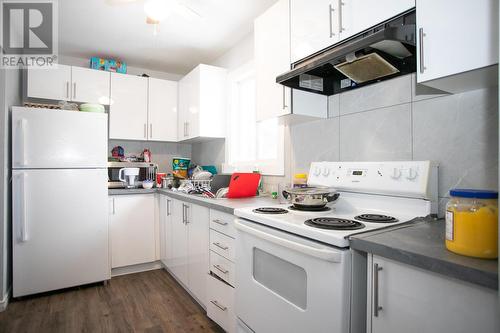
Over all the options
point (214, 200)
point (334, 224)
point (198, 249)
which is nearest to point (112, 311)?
point (198, 249)

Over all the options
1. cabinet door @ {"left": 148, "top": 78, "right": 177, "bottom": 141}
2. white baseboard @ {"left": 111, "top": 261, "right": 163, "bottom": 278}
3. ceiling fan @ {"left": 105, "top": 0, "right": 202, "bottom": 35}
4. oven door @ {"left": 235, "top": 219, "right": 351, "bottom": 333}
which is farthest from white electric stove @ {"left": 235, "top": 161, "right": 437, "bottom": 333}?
cabinet door @ {"left": 148, "top": 78, "right": 177, "bottom": 141}

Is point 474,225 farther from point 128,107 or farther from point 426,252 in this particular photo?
point 128,107

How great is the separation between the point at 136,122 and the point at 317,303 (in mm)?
2951

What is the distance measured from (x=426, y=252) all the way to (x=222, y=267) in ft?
4.13

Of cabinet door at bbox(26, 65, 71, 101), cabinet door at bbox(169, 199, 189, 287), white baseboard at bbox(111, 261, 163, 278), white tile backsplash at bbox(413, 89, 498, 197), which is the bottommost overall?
white baseboard at bbox(111, 261, 163, 278)

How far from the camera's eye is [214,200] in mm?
1981

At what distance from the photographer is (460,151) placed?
3.91 ft

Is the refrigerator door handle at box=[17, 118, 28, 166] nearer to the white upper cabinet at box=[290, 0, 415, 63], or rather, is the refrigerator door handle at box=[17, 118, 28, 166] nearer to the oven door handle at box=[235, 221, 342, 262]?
the oven door handle at box=[235, 221, 342, 262]

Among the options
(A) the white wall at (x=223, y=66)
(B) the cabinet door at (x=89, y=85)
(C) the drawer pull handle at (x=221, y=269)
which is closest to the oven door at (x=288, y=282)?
(C) the drawer pull handle at (x=221, y=269)

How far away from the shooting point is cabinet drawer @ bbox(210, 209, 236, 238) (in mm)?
1664

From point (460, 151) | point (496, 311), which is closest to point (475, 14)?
point (460, 151)

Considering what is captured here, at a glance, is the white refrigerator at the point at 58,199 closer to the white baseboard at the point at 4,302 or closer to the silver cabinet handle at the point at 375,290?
the white baseboard at the point at 4,302

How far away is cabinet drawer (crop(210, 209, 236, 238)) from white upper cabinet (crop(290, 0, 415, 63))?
1060mm

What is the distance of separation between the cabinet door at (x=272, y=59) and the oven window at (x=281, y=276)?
35.8 inches
